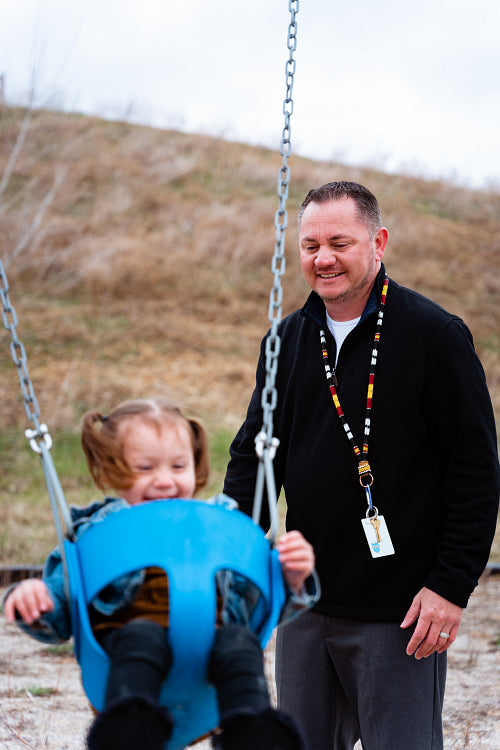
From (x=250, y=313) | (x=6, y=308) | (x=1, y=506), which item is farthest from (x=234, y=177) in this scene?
(x=6, y=308)

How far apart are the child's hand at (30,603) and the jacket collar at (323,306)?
1.35 meters

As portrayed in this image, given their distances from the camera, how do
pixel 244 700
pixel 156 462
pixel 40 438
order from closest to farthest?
pixel 244 700 < pixel 40 438 < pixel 156 462

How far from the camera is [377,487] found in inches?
104

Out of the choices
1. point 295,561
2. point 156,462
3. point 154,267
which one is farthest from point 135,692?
point 154,267

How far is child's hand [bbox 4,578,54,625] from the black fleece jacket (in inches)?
41.2

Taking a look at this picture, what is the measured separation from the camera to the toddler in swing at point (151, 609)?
1.61 m

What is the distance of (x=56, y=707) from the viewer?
4402mm

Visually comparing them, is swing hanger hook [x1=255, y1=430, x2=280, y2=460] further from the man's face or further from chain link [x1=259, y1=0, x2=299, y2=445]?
the man's face

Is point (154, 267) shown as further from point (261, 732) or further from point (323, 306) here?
point (261, 732)

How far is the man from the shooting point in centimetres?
256

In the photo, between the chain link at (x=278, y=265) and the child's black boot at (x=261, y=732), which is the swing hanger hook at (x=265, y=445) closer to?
the chain link at (x=278, y=265)

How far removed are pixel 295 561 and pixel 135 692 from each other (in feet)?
1.78

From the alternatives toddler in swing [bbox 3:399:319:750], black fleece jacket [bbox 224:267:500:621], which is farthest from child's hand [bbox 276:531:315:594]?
black fleece jacket [bbox 224:267:500:621]

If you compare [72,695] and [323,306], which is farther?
[72,695]
